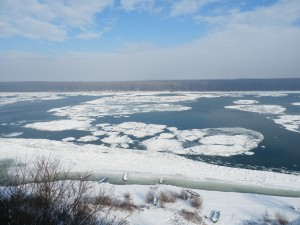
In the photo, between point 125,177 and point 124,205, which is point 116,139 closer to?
point 125,177

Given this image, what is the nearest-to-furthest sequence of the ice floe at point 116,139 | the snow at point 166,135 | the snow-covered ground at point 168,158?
1. the snow-covered ground at point 168,158
2. the ice floe at point 116,139
3. the snow at point 166,135

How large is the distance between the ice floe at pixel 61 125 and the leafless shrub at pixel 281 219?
48.2 ft

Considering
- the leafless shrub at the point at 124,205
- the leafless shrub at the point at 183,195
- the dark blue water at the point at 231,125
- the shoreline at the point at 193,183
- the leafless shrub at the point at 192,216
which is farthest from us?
the dark blue water at the point at 231,125

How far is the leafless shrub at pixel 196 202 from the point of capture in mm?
8898

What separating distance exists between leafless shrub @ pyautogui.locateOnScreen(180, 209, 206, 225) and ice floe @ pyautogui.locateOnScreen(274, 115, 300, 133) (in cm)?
1303

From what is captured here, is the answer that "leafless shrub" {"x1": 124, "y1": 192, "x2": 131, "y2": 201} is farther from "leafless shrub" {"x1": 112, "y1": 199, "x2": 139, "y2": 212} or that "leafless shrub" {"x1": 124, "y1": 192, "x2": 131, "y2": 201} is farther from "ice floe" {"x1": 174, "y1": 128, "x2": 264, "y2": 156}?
"ice floe" {"x1": 174, "y1": 128, "x2": 264, "y2": 156}

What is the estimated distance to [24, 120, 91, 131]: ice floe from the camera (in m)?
20.4

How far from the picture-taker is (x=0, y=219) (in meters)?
3.38

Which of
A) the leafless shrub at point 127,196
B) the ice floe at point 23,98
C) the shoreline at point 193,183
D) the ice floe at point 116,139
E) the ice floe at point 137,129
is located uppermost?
the ice floe at point 23,98

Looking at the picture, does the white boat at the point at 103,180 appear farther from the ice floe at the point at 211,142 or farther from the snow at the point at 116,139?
the snow at the point at 116,139

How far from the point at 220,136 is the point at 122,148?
6.26 meters

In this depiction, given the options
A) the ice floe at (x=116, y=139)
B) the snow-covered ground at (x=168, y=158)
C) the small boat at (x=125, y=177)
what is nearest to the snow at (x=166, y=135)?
the snow-covered ground at (x=168, y=158)

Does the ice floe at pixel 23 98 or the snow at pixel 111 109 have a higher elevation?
the ice floe at pixel 23 98

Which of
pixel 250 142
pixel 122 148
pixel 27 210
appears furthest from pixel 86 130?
pixel 27 210
